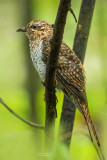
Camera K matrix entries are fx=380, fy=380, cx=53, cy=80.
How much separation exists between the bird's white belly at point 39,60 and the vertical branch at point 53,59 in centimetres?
80

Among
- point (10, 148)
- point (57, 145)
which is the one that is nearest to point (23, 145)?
point (10, 148)

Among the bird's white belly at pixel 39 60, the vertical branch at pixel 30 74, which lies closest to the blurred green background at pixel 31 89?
the vertical branch at pixel 30 74

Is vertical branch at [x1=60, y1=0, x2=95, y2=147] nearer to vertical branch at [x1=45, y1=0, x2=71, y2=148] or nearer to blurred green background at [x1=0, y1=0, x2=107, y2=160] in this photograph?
blurred green background at [x1=0, y1=0, x2=107, y2=160]

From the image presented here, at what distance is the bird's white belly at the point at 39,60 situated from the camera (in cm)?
417

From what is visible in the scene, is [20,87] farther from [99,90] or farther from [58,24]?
[58,24]

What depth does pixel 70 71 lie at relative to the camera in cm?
439

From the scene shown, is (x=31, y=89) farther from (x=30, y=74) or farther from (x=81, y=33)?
(x=81, y=33)

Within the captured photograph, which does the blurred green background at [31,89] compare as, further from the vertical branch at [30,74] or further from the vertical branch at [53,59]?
the vertical branch at [53,59]

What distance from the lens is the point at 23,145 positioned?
207 centimetres

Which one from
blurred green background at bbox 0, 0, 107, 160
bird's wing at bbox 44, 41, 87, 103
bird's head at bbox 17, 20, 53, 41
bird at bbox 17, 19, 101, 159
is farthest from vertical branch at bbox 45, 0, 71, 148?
bird's head at bbox 17, 20, 53, 41

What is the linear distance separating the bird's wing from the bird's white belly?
9 centimetres

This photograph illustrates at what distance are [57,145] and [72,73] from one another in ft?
8.11

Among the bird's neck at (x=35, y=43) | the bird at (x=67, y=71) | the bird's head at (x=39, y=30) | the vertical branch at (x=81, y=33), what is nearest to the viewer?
the bird at (x=67, y=71)

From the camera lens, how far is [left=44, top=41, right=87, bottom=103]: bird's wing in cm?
426
